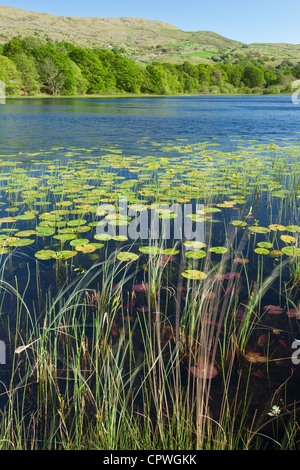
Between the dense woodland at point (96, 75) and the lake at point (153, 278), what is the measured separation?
184 ft

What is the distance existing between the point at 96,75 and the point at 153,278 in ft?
255

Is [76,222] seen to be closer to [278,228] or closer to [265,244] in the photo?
[265,244]

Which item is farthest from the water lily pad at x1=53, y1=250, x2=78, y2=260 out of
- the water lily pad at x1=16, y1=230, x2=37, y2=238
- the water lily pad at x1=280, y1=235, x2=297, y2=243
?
the water lily pad at x1=280, y1=235, x2=297, y2=243

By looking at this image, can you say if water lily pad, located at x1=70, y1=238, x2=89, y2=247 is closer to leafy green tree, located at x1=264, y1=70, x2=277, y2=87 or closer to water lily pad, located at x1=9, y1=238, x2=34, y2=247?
water lily pad, located at x1=9, y1=238, x2=34, y2=247

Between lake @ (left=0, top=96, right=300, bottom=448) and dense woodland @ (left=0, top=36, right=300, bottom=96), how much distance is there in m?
56.0

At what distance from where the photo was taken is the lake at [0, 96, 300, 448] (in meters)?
2.20

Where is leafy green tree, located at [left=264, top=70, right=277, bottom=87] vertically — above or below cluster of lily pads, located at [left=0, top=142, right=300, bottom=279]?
above

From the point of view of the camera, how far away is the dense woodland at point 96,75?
56.7 metres

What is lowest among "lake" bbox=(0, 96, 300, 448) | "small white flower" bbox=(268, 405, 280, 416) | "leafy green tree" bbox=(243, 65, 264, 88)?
"small white flower" bbox=(268, 405, 280, 416)

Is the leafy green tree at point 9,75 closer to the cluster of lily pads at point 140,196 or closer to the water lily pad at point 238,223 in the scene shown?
the cluster of lily pads at point 140,196

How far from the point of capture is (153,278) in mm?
2951

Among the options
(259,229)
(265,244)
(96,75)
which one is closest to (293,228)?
(259,229)

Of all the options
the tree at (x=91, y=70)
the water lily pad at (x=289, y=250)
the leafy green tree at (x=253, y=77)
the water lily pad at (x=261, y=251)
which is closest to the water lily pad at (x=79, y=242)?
the water lily pad at (x=261, y=251)

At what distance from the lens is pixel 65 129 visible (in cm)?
1803
